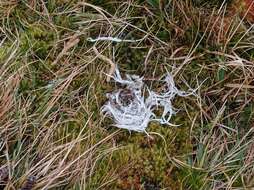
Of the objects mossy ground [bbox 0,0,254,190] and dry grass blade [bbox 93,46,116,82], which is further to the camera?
dry grass blade [bbox 93,46,116,82]

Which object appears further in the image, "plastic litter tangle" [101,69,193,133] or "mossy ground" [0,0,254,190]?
"plastic litter tangle" [101,69,193,133]

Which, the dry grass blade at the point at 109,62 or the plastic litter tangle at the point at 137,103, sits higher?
the dry grass blade at the point at 109,62

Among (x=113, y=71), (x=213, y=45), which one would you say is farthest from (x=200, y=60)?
(x=113, y=71)

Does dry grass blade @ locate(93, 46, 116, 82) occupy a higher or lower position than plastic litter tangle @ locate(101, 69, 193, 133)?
higher

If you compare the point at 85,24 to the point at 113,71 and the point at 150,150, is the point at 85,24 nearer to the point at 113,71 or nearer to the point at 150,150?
the point at 113,71
